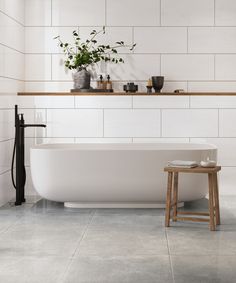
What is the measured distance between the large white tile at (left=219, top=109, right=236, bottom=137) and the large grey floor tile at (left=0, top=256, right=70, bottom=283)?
2.99 m

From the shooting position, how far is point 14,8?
A: 589cm

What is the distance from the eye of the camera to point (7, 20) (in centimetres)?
561

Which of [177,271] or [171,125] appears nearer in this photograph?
[177,271]

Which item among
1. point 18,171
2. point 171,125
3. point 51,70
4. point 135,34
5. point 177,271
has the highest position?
point 135,34

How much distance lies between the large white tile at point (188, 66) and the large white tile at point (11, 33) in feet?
5.29

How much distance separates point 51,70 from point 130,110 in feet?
3.62

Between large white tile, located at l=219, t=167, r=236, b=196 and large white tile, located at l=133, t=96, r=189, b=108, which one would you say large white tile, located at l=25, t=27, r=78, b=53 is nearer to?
large white tile, located at l=133, t=96, r=189, b=108

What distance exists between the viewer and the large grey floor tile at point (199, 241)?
3.71 metres

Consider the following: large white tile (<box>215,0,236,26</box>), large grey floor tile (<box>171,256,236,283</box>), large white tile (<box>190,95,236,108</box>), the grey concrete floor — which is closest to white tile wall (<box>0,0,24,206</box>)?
the grey concrete floor

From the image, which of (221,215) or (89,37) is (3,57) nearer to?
(89,37)

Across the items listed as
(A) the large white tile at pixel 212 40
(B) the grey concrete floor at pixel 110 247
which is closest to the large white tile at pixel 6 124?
(B) the grey concrete floor at pixel 110 247

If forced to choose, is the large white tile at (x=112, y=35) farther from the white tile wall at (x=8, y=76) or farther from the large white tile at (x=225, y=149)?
the large white tile at (x=225, y=149)

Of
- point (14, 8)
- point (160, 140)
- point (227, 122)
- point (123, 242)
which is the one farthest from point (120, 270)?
point (14, 8)

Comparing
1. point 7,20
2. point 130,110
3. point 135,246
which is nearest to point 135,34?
point 130,110
